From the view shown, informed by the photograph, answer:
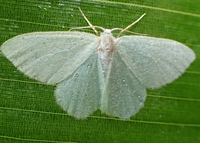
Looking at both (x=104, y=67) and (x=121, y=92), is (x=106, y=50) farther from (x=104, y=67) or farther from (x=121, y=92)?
(x=121, y=92)

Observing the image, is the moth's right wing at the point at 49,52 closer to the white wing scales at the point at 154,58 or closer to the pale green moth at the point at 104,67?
the pale green moth at the point at 104,67

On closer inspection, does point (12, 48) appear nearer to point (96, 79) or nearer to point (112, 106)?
point (96, 79)

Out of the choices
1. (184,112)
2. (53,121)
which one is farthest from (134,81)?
(53,121)

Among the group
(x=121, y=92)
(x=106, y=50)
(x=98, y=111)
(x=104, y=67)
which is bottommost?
(x=98, y=111)

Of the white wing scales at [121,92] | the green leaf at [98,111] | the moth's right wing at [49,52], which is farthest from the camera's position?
the white wing scales at [121,92]

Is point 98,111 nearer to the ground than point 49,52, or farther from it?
nearer to the ground

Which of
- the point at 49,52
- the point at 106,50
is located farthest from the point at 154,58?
the point at 49,52

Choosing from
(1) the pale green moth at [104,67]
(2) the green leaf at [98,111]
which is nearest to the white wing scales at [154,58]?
(1) the pale green moth at [104,67]

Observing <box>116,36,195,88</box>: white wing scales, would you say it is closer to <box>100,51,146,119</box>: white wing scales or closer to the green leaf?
<box>100,51,146,119</box>: white wing scales
